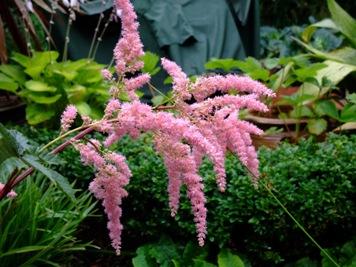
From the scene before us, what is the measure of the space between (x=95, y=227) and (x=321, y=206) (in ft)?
3.56

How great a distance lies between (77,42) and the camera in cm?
501

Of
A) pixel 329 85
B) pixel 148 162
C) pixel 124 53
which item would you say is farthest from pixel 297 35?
pixel 124 53

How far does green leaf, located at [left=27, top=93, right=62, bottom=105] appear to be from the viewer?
3605mm

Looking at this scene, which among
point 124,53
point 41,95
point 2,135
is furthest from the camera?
point 41,95

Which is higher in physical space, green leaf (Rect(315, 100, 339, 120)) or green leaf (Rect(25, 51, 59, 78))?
green leaf (Rect(25, 51, 59, 78))

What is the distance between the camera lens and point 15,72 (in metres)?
3.86

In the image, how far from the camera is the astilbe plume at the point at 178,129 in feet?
4.56

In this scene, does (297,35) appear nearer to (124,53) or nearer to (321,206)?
(321,206)

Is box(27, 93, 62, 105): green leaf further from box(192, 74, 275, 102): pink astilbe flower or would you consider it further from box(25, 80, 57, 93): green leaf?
box(192, 74, 275, 102): pink astilbe flower

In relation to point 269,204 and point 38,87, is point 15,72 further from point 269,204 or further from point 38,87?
point 269,204

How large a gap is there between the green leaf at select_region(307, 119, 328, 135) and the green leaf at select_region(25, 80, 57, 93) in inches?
56.3

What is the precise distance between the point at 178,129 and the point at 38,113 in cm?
249

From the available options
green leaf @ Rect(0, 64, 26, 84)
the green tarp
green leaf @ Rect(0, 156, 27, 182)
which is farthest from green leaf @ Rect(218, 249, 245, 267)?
the green tarp

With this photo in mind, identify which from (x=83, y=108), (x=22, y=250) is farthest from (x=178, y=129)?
(x=83, y=108)
